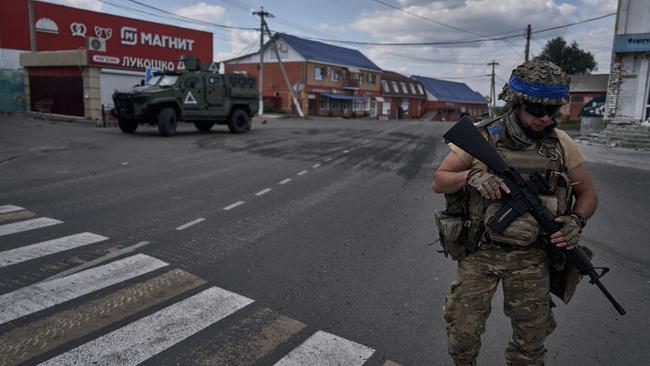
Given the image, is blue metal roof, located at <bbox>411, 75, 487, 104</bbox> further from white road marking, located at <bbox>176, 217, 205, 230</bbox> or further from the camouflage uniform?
the camouflage uniform

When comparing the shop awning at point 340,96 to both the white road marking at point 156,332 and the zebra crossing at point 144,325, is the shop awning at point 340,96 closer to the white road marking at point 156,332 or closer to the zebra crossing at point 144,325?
the zebra crossing at point 144,325

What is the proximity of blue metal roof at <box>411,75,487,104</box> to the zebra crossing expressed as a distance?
7167 cm

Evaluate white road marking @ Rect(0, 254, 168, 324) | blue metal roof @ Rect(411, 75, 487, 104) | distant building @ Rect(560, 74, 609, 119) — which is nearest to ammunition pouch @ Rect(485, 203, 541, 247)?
white road marking @ Rect(0, 254, 168, 324)

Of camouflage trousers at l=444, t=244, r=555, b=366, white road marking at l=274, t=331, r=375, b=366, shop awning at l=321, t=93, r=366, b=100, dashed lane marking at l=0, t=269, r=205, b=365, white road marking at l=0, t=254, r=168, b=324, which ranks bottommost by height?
white road marking at l=274, t=331, r=375, b=366

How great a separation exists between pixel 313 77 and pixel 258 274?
44880 millimetres

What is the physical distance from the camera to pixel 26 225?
564cm

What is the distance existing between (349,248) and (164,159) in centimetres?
761

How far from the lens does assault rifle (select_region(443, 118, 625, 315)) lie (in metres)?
2.33

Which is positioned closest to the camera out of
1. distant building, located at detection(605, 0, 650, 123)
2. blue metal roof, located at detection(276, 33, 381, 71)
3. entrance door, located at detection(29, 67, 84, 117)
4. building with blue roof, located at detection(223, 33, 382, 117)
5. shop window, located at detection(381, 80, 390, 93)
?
distant building, located at detection(605, 0, 650, 123)

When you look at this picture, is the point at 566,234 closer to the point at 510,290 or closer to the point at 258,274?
the point at 510,290

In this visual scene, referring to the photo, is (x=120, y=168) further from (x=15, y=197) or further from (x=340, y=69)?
(x=340, y=69)

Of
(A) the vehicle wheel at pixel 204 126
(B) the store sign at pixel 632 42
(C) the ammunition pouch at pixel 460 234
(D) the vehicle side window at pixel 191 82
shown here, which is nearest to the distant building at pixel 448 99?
(B) the store sign at pixel 632 42

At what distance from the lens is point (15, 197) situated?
23.4ft

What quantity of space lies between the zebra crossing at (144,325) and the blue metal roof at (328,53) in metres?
44.6
